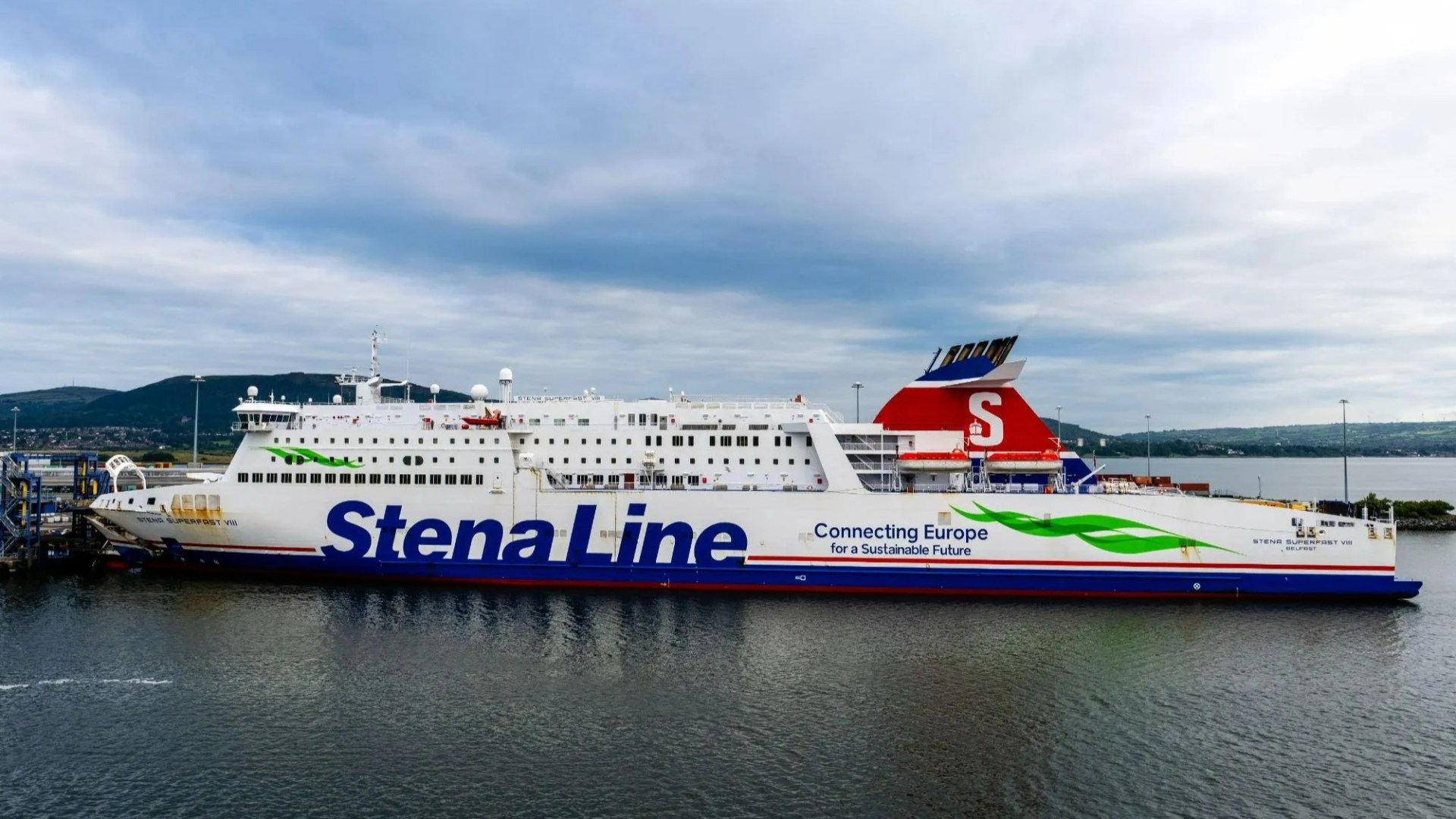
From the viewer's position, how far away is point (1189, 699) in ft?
49.4

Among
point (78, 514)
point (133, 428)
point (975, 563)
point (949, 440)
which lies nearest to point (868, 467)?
point (949, 440)

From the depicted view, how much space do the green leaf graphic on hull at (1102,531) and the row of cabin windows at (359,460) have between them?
51.4 ft

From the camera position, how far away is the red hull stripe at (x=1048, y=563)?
74.2 feet

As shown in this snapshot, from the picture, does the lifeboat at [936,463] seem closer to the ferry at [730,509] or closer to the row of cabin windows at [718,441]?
the ferry at [730,509]

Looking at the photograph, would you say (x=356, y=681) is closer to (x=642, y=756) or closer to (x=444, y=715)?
(x=444, y=715)

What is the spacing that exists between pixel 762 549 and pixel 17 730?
16.5m

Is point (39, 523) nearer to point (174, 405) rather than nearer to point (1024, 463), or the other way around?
point (1024, 463)

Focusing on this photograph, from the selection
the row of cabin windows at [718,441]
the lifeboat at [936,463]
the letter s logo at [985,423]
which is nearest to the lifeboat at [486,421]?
the row of cabin windows at [718,441]

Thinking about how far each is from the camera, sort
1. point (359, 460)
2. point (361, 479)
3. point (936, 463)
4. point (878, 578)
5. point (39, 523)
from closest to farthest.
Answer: point (878, 578), point (361, 479), point (359, 460), point (936, 463), point (39, 523)

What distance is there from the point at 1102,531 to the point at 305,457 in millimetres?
24381

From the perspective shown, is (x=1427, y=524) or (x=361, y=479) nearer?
(x=361, y=479)

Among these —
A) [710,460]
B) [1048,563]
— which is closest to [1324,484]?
[1048,563]

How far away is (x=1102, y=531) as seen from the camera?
23.0 m

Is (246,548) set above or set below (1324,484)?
below
